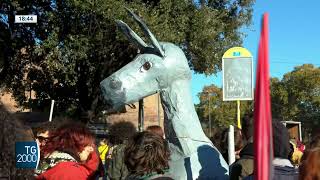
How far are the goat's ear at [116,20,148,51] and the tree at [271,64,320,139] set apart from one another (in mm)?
61546

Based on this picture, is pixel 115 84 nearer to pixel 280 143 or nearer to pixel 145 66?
pixel 145 66

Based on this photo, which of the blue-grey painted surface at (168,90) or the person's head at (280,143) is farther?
the blue-grey painted surface at (168,90)

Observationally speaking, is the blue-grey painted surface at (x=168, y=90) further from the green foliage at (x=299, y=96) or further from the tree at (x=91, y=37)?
the green foliage at (x=299, y=96)

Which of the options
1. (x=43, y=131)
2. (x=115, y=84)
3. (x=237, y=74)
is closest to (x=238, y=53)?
(x=237, y=74)

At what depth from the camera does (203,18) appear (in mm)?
16844

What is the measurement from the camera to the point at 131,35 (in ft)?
13.6

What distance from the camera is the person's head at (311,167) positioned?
246cm

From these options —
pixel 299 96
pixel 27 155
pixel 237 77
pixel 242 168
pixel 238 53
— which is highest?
pixel 299 96

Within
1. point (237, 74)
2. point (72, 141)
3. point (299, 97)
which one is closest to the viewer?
point (72, 141)

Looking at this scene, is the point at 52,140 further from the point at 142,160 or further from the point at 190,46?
the point at 190,46

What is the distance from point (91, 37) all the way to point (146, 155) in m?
13.3

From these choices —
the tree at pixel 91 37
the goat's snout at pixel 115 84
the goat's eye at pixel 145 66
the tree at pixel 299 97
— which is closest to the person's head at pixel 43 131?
the goat's snout at pixel 115 84

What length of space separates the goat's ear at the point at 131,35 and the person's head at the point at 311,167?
77.3 inches

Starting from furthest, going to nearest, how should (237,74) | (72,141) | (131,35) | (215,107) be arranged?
1. (215,107)
2. (237,74)
3. (131,35)
4. (72,141)
